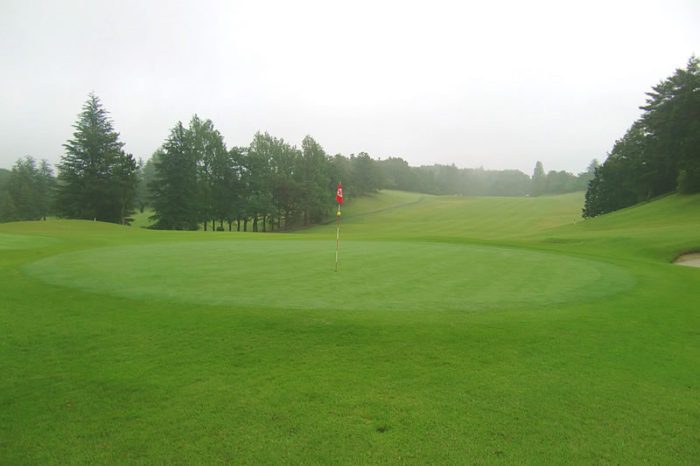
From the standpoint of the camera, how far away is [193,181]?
53438 mm

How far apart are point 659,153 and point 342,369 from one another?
5133 cm

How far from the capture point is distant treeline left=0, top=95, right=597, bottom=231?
48.6 meters

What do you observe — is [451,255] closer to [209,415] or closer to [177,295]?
[177,295]

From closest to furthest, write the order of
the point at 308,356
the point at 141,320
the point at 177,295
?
the point at 308,356 < the point at 141,320 < the point at 177,295

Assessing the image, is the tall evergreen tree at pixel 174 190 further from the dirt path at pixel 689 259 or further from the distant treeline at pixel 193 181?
the dirt path at pixel 689 259

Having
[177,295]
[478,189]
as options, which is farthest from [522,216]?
[478,189]

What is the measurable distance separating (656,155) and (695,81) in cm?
792

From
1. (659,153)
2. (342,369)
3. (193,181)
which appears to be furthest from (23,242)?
(659,153)

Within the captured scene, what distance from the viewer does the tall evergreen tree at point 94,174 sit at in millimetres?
47969

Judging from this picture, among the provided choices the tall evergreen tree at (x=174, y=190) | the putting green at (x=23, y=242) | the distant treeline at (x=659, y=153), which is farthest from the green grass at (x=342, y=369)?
the tall evergreen tree at (x=174, y=190)

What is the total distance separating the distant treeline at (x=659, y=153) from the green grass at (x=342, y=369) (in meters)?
36.4

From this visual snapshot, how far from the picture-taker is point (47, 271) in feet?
29.3

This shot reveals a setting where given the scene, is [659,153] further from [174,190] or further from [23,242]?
[174,190]

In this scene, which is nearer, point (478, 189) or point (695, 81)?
point (695, 81)
